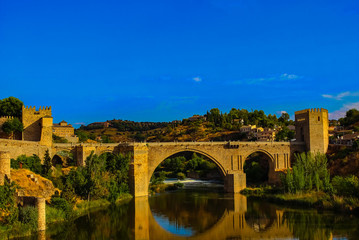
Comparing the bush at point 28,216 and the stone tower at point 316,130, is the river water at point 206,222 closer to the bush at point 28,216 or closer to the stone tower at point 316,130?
the bush at point 28,216

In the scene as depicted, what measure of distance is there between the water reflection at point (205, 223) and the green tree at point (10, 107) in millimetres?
15712

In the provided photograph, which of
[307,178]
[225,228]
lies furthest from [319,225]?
[307,178]

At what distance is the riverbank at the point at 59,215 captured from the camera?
19.6 m

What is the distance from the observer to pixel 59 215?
77.6 feet

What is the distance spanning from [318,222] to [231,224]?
5.34 meters

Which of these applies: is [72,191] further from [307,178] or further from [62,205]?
[307,178]

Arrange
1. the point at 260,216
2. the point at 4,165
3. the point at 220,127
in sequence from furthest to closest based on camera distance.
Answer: the point at 220,127 < the point at 260,216 < the point at 4,165

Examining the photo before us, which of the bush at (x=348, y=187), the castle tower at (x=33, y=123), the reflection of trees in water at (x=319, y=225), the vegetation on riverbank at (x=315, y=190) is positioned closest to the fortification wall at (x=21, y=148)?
the castle tower at (x=33, y=123)

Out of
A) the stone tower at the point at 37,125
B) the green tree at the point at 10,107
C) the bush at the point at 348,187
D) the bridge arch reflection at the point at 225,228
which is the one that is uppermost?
the green tree at the point at 10,107

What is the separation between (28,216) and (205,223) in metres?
11.0

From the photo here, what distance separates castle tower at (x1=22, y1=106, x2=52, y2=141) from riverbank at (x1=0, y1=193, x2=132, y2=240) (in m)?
8.37

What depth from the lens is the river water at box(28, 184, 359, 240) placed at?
860 inches

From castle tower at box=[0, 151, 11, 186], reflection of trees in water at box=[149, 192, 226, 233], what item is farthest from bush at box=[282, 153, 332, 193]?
castle tower at box=[0, 151, 11, 186]

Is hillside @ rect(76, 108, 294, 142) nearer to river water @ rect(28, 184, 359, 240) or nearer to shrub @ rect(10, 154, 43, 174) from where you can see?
river water @ rect(28, 184, 359, 240)
